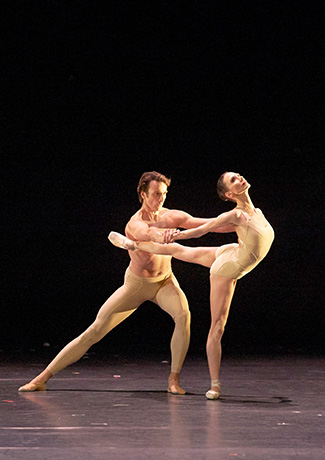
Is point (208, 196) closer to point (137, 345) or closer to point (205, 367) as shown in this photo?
point (137, 345)

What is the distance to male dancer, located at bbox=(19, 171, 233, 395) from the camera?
478 centimetres

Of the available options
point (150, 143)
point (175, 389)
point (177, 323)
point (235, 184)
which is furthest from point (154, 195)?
point (150, 143)

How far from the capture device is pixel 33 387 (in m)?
4.81

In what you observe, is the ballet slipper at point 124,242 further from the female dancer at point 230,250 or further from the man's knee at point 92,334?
the man's knee at point 92,334

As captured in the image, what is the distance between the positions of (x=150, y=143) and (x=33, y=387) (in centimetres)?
343

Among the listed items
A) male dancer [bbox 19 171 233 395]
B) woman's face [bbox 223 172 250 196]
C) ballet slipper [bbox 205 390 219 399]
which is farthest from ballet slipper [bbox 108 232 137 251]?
ballet slipper [bbox 205 390 219 399]

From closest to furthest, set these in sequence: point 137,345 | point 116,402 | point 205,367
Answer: point 116,402, point 205,367, point 137,345

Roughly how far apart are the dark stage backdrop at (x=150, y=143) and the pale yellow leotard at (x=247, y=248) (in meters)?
2.75

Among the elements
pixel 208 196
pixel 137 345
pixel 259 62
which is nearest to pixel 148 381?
pixel 137 345

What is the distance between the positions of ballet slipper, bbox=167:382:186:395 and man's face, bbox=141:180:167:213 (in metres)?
0.99

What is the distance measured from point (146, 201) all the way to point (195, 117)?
119 inches

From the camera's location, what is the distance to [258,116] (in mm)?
7680

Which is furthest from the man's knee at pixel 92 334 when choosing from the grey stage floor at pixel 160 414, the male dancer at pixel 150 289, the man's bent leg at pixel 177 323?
the man's bent leg at pixel 177 323

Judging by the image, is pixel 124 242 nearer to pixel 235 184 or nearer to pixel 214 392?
pixel 235 184
